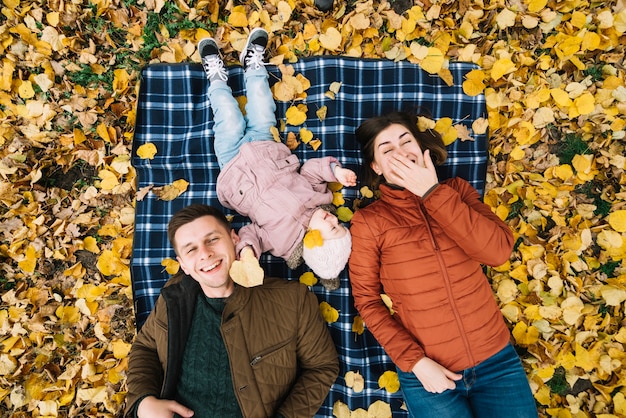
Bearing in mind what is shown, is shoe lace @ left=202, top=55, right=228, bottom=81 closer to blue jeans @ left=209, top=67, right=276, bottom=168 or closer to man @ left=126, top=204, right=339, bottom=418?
blue jeans @ left=209, top=67, right=276, bottom=168

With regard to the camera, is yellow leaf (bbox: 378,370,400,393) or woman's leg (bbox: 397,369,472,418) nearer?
woman's leg (bbox: 397,369,472,418)

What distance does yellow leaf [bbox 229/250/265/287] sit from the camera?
2.19 meters

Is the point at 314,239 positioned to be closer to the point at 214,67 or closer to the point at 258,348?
the point at 258,348

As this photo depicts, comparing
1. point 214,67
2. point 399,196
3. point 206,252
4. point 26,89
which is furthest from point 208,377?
point 26,89

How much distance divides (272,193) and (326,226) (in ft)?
1.44

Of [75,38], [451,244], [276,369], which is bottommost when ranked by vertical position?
[276,369]

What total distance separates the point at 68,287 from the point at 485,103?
3087 mm

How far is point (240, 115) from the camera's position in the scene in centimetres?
269

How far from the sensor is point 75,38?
2.76m

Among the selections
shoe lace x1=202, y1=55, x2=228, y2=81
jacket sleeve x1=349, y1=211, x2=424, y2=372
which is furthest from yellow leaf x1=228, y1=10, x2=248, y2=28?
jacket sleeve x1=349, y1=211, x2=424, y2=372

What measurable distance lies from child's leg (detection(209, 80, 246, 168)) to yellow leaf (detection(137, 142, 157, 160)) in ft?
1.43

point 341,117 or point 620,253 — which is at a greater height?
point 341,117

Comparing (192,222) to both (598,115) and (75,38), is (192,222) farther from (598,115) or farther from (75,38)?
(598,115)

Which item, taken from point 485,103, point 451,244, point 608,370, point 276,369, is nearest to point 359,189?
point 451,244
